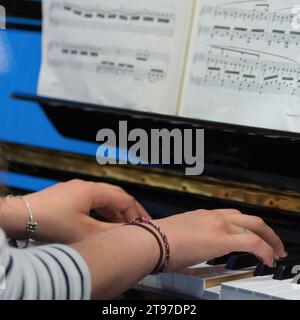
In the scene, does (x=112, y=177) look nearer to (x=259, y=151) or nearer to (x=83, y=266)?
(x=259, y=151)

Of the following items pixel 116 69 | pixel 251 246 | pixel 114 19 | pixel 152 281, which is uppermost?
pixel 114 19


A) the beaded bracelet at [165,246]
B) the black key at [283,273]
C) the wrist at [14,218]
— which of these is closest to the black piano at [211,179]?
the black key at [283,273]

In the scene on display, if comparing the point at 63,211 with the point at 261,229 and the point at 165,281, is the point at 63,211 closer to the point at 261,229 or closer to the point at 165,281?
the point at 165,281

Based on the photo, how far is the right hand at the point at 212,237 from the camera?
1141 millimetres

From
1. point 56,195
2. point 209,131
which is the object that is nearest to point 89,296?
point 56,195

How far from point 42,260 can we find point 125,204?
509 mm

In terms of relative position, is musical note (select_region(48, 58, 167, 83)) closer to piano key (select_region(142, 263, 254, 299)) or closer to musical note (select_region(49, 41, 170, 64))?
musical note (select_region(49, 41, 170, 64))

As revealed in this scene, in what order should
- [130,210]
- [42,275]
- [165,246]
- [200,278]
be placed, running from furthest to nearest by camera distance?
[130,210] < [200,278] < [165,246] < [42,275]

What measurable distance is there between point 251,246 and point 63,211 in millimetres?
395

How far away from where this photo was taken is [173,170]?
157 centimetres

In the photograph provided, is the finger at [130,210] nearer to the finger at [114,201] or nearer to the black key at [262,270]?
the finger at [114,201]

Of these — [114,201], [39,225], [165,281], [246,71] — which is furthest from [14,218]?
[246,71]

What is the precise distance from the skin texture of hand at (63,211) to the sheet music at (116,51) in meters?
0.26
